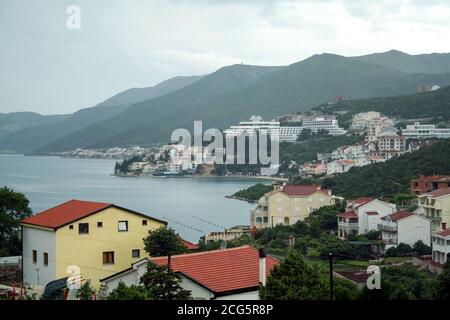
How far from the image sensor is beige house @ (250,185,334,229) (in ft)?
37.5

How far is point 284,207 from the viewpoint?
11531mm

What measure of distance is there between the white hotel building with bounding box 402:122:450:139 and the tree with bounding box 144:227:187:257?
22.1m

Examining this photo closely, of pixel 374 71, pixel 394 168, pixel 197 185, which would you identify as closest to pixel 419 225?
pixel 394 168

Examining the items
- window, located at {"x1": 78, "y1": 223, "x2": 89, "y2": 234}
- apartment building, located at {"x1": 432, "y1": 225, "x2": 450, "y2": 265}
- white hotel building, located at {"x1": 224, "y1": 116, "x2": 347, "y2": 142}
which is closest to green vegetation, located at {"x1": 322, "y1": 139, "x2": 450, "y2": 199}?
apartment building, located at {"x1": 432, "y1": 225, "x2": 450, "y2": 265}

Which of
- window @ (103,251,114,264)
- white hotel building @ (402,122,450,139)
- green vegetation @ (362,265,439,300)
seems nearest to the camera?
green vegetation @ (362,265,439,300)

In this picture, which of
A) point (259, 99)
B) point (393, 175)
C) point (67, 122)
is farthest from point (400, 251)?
point (67, 122)

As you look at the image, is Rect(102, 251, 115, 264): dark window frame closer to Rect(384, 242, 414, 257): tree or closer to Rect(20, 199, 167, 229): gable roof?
Rect(20, 199, 167, 229): gable roof

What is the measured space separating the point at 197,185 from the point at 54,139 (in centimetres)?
4541

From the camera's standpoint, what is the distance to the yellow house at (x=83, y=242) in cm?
390

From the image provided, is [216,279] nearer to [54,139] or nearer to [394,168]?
[394,168]

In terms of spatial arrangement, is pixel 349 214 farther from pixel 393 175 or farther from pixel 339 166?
pixel 339 166

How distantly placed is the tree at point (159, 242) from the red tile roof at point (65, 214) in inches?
11.5

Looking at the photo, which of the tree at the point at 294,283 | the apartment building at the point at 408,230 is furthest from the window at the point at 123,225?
the apartment building at the point at 408,230

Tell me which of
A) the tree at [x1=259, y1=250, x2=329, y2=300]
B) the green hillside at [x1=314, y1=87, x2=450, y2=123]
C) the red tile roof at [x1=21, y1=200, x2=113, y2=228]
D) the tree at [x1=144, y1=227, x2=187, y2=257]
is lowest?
the tree at [x1=144, y1=227, x2=187, y2=257]
